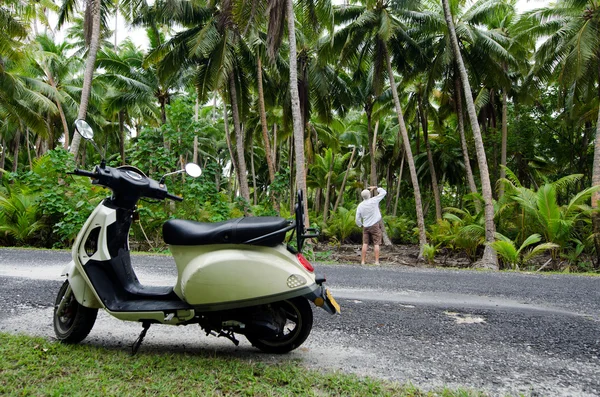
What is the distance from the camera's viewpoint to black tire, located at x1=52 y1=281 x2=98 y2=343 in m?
3.02

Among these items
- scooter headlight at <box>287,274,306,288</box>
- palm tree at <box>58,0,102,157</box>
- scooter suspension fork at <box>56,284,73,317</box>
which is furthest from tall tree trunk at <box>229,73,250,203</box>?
scooter headlight at <box>287,274,306,288</box>

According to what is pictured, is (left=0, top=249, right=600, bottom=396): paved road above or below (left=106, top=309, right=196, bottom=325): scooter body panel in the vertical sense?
below

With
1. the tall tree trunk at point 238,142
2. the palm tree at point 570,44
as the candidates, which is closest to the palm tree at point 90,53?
the tall tree trunk at point 238,142

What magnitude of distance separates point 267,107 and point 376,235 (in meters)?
12.4


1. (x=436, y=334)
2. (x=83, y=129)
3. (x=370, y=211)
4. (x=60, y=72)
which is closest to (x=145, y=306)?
(x=83, y=129)

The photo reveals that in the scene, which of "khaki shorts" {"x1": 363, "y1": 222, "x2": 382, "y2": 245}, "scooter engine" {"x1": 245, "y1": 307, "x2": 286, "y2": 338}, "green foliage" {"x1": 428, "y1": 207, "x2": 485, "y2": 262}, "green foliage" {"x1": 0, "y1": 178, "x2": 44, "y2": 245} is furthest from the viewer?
"green foliage" {"x1": 428, "y1": 207, "x2": 485, "y2": 262}

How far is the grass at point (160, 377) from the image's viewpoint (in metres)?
2.31

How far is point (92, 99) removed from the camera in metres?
23.9

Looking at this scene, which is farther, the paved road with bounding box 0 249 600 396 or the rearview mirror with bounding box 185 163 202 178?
the rearview mirror with bounding box 185 163 202 178

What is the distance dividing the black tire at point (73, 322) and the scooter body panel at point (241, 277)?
3.04ft

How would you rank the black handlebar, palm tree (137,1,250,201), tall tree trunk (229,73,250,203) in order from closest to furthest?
1. the black handlebar
2. palm tree (137,1,250,201)
3. tall tree trunk (229,73,250,203)

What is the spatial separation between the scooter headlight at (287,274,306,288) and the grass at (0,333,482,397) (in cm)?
56

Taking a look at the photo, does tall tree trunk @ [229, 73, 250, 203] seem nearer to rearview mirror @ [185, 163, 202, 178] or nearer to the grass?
rearview mirror @ [185, 163, 202, 178]

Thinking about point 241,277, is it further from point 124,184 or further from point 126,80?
point 126,80
